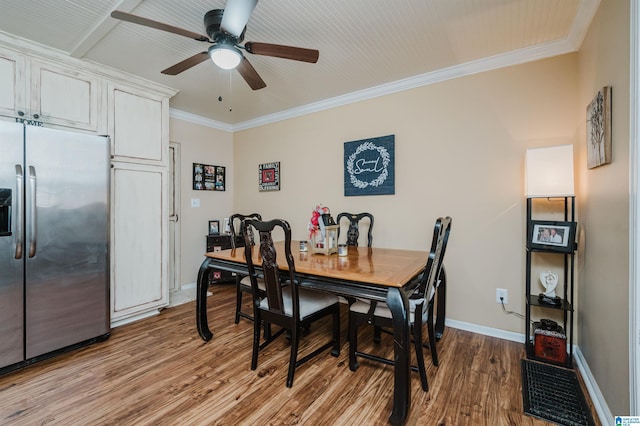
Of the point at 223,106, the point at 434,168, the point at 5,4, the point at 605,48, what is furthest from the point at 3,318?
the point at 605,48

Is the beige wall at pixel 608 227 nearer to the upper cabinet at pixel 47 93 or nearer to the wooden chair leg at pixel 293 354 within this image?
the wooden chair leg at pixel 293 354

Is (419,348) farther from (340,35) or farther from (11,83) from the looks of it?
(11,83)

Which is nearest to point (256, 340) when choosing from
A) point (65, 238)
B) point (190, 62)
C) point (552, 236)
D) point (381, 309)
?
point (381, 309)

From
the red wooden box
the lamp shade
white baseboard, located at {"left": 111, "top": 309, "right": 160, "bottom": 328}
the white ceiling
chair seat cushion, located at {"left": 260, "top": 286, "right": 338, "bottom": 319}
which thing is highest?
the white ceiling

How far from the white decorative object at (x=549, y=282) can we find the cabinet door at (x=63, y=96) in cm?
403

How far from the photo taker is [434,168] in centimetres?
284

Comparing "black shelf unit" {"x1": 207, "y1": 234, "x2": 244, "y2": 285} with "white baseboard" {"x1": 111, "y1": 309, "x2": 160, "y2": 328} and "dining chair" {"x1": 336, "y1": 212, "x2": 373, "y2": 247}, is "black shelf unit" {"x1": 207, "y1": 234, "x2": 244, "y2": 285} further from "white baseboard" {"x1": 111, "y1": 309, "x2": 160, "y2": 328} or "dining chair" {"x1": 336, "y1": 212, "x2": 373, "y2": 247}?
"dining chair" {"x1": 336, "y1": 212, "x2": 373, "y2": 247}

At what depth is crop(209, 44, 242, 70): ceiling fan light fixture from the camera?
186 centimetres

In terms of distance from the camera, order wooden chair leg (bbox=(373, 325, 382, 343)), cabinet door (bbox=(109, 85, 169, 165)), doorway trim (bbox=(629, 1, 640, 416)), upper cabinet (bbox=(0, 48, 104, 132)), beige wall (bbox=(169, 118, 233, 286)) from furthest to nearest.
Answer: beige wall (bbox=(169, 118, 233, 286)) → cabinet door (bbox=(109, 85, 169, 165)) → wooden chair leg (bbox=(373, 325, 382, 343)) → upper cabinet (bbox=(0, 48, 104, 132)) → doorway trim (bbox=(629, 1, 640, 416))

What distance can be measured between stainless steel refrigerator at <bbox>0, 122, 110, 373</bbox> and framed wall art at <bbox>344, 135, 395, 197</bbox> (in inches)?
90.9

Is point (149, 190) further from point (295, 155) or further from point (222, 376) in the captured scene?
point (222, 376)

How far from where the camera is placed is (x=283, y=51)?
190 cm

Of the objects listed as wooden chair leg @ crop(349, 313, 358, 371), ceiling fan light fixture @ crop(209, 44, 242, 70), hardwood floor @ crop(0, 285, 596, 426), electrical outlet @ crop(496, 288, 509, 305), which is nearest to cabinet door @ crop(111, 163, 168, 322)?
hardwood floor @ crop(0, 285, 596, 426)

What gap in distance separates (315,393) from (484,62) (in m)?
2.95
